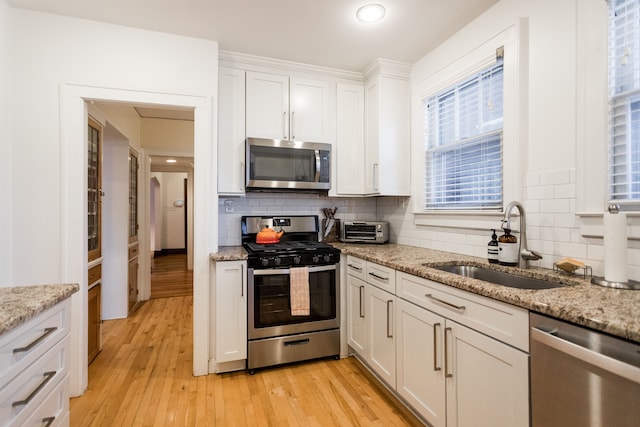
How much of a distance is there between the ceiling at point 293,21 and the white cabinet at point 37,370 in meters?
1.88

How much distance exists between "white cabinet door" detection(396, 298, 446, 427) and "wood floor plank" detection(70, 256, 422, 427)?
23 centimetres

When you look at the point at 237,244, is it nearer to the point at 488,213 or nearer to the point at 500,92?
the point at 488,213

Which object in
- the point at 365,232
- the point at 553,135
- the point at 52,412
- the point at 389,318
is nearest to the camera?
the point at 52,412

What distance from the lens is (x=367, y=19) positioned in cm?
213

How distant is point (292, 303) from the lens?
2.41 meters

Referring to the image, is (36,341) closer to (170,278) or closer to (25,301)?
(25,301)

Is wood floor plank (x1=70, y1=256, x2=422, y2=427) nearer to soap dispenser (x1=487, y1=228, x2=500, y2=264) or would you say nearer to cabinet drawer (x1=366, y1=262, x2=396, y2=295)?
cabinet drawer (x1=366, y1=262, x2=396, y2=295)

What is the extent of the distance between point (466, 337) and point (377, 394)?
1.00m

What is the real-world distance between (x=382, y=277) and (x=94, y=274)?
243cm

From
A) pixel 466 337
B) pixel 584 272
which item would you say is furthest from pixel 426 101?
pixel 466 337

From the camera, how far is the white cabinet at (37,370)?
99cm

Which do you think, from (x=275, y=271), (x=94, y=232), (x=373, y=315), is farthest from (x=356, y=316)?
(x=94, y=232)

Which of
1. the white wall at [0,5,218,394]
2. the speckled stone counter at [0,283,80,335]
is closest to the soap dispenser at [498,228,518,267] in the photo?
the speckled stone counter at [0,283,80,335]

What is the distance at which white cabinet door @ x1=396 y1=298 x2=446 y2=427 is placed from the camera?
5.11 feet
